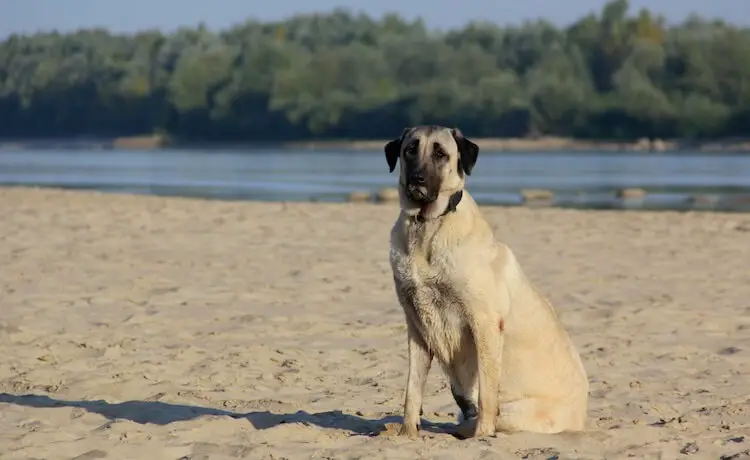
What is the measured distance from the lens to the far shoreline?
296 ft

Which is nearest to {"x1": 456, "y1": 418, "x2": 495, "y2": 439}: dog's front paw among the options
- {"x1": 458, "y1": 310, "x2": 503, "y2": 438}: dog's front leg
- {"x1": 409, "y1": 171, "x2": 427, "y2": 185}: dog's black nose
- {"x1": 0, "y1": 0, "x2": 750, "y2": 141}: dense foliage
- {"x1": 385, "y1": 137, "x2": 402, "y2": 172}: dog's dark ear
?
{"x1": 458, "y1": 310, "x2": 503, "y2": 438}: dog's front leg

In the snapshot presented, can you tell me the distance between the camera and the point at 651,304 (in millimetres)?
10812

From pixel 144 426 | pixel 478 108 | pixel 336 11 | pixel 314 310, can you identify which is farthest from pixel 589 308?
pixel 336 11

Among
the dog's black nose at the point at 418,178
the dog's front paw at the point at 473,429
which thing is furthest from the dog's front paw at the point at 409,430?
the dog's black nose at the point at 418,178

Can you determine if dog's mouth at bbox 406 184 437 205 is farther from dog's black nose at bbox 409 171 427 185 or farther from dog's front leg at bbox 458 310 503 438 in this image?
dog's front leg at bbox 458 310 503 438

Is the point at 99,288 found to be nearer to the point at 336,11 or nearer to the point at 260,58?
the point at 260,58

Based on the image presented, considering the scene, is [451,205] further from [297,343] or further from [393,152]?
[297,343]

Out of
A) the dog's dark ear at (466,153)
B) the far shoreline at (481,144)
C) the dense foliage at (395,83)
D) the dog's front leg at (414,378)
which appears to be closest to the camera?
the dog's dark ear at (466,153)

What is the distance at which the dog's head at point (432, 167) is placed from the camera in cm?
561

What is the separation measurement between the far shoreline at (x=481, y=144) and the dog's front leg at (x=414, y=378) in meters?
80.6

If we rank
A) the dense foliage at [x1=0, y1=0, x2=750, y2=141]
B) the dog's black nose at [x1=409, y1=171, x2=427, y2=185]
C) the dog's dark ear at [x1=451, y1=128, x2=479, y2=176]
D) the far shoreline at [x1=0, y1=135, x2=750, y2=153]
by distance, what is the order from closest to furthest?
the dog's black nose at [x1=409, y1=171, x2=427, y2=185] → the dog's dark ear at [x1=451, y1=128, x2=479, y2=176] → the far shoreline at [x1=0, y1=135, x2=750, y2=153] → the dense foliage at [x1=0, y1=0, x2=750, y2=141]

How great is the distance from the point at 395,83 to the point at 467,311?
112 meters

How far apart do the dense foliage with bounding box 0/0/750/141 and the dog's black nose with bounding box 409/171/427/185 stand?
90.3 meters

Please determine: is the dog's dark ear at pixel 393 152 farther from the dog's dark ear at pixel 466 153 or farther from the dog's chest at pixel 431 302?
the dog's chest at pixel 431 302
